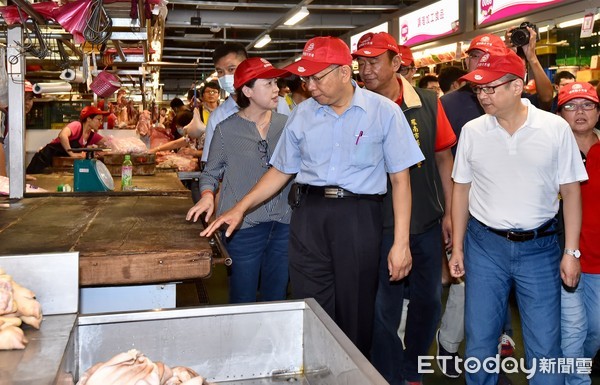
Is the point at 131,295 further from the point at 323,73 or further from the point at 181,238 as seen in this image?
the point at 323,73

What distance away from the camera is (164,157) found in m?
8.03

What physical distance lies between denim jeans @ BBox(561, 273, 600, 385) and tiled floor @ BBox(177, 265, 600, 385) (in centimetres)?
61

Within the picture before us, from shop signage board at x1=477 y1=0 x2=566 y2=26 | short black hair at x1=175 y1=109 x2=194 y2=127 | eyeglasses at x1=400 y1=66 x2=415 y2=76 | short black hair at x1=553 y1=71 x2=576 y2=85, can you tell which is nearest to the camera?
eyeglasses at x1=400 y1=66 x2=415 y2=76

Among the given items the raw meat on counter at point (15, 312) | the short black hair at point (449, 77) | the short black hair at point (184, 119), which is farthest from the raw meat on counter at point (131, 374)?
the short black hair at point (184, 119)

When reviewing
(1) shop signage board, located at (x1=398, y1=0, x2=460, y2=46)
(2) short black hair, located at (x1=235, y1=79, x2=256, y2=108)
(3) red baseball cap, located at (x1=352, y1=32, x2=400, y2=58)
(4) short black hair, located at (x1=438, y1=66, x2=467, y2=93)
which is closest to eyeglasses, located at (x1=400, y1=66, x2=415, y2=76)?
(4) short black hair, located at (x1=438, y1=66, x2=467, y2=93)

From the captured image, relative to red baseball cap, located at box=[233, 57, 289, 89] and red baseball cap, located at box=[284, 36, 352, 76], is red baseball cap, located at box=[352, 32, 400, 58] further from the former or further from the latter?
red baseball cap, located at box=[284, 36, 352, 76]

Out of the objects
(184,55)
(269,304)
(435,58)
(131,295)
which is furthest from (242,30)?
(269,304)

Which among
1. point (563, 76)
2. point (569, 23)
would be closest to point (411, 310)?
point (563, 76)

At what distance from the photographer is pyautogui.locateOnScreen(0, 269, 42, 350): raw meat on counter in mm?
1556

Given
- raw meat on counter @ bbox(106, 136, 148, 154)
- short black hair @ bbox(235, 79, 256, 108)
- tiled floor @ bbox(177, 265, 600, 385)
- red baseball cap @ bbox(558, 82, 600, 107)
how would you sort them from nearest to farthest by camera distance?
red baseball cap @ bbox(558, 82, 600, 107) < short black hair @ bbox(235, 79, 256, 108) < tiled floor @ bbox(177, 265, 600, 385) < raw meat on counter @ bbox(106, 136, 148, 154)

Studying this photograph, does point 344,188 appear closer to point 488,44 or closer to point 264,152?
point 264,152

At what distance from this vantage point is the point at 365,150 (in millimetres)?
3045

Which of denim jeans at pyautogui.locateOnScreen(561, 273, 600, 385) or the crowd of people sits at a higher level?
the crowd of people

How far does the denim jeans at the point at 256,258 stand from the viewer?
12.4 feet
